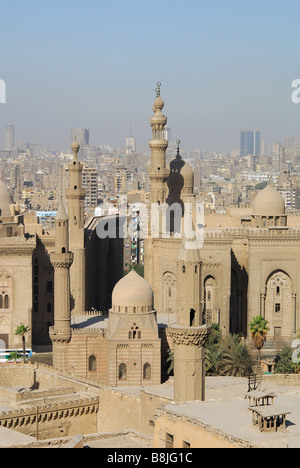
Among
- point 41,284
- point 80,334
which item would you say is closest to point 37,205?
point 41,284

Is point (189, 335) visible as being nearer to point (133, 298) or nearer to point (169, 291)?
point (133, 298)

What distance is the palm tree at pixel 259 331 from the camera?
150ft

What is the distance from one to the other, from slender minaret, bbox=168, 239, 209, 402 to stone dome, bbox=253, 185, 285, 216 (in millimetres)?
16299

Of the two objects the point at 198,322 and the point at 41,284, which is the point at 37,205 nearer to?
the point at 41,284

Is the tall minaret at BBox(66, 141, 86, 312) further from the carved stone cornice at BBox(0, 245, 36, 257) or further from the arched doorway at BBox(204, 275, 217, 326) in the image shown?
the arched doorway at BBox(204, 275, 217, 326)

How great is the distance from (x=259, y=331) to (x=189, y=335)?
563 inches

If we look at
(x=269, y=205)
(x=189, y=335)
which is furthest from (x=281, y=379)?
(x=269, y=205)

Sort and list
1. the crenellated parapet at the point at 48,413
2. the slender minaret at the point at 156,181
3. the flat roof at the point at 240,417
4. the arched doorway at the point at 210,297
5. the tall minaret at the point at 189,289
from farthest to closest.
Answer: the slender minaret at the point at 156,181, the arched doorway at the point at 210,297, the crenellated parapet at the point at 48,413, the tall minaret at the point at 189,289, the flat roof at the point at 240,417

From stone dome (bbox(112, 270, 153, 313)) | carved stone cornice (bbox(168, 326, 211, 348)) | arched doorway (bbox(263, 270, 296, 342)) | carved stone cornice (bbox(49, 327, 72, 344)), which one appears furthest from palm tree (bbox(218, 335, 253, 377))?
carved stone cornice (bbox(168, 326, 211, 348))

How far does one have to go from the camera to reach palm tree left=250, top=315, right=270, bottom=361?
1802 inches

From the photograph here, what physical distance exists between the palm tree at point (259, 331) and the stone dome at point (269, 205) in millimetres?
4756

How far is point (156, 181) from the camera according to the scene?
48281 mm

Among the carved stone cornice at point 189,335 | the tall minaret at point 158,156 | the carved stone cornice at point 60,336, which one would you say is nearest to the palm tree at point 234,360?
the carved stone cornice at point 60,336

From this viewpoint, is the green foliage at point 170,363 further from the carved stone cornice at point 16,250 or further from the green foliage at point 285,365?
the carved stone cornice at point 16,250
